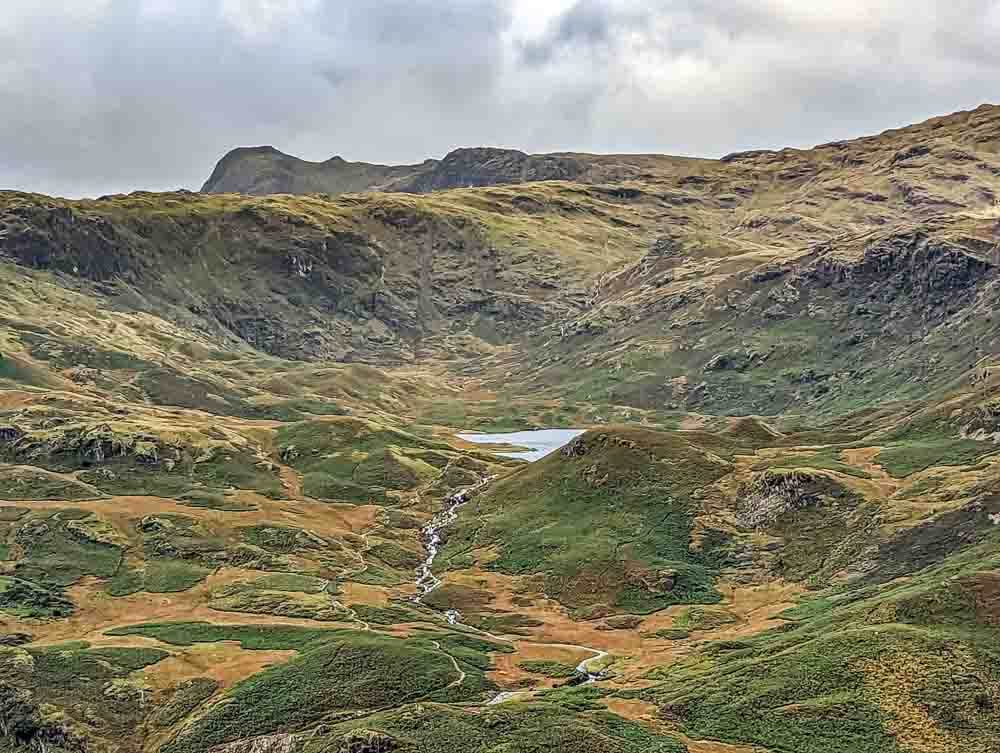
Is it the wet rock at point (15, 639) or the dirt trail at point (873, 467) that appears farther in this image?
the dirt trail at point (873, 467)

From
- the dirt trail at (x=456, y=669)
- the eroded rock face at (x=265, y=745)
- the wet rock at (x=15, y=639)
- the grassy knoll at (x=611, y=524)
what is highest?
the grassy knoll at (x=611, y=524)

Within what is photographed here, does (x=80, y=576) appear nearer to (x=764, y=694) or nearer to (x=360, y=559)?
(x=360, y=559)

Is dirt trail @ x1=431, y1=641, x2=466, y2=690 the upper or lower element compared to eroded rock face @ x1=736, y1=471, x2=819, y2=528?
lower

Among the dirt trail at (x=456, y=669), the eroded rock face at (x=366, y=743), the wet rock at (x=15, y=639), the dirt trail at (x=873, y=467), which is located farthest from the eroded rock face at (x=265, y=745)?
the dirt trail at (x=873, y=467)

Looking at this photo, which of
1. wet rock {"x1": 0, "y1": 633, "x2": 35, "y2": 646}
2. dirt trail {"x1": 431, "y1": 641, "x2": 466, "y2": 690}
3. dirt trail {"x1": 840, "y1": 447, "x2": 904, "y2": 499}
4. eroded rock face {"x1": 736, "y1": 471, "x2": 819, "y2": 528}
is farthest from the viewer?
eroded rock face {"x1": 736, "y1": 471, "x2": 819, "y2": 528}

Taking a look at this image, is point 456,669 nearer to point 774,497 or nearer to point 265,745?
point 265,745

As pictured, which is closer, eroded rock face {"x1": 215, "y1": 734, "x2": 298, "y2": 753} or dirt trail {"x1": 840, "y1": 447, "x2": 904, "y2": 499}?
eroded rock face {"x1": 215, "y1": 734, "x2": 298, "y2": 753}

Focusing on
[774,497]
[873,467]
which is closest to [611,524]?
[774,497]

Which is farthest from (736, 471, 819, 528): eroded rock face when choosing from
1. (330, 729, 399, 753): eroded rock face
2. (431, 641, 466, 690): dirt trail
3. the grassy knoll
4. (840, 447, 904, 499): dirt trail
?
(330, 729, 399, 753): eroded rock face

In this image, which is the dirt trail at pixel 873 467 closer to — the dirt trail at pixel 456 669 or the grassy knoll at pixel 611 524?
the grassy knoll at pixel 611 524

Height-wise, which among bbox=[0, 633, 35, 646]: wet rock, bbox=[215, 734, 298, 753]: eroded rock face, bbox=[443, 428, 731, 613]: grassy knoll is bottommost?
bbox=[215, 734, 298, 753]: eroded rock face

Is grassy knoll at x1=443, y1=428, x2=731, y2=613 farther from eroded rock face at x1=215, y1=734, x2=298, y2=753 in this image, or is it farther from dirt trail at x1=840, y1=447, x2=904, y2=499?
eroded rock face at x1=215, y1=734, x2=298, y2=753

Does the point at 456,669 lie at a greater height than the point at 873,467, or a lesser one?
lesser

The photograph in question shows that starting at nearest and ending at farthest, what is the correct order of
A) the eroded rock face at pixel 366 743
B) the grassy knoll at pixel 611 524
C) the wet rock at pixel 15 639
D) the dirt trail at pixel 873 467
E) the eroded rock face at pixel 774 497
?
the eroded rock face at pixel 366 743 → the wet rock at pixel 15 639 → the grassy knoll at pixel 611 524 → the dirt trail at pixel 873 467 → the eroded rock face at pixel 774 497
